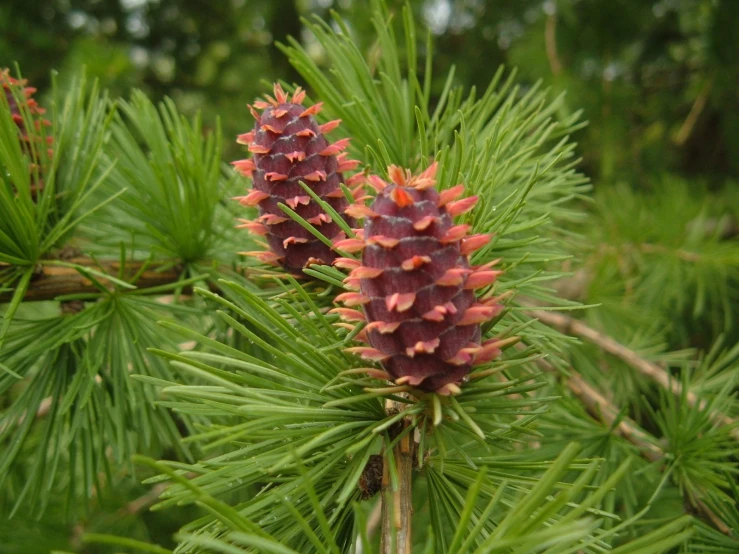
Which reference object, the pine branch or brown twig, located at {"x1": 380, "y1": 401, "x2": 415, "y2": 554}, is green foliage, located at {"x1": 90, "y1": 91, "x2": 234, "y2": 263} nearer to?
brown twig, located at {"x1": 380, "y1": 401, "x2": 415, "y2": 554}

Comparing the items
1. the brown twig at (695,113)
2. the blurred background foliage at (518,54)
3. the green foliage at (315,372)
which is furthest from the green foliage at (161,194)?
the brown twig at (695,113)

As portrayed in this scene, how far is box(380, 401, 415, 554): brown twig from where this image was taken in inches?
17.5

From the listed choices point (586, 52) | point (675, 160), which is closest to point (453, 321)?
point (586, 52)

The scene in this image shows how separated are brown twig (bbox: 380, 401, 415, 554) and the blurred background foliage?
1190 mm

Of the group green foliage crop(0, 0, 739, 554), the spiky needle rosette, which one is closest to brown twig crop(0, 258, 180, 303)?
green foliage crop(0, 0, 739, 554)

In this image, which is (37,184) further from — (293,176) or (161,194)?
(293,176)

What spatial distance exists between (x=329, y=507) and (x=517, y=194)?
325 mm

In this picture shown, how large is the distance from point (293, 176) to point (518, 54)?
127 centimetres

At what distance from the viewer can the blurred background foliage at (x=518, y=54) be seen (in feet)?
5.19

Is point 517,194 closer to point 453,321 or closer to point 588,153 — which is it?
point 453,321

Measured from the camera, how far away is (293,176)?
0.58 m

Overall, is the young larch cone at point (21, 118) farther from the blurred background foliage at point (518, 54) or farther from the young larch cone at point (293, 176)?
the blurred background foliage at point (518, 54)

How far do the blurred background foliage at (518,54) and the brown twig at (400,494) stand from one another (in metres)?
1.19

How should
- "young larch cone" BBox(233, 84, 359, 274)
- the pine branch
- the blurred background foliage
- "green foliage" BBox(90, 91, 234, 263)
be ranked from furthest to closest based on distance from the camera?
the blurred background foliage, the pine branch, "green foliage" BBox(90, 91, 234, 263), "young larch cone" BBox(233, 84, 359, 274)
